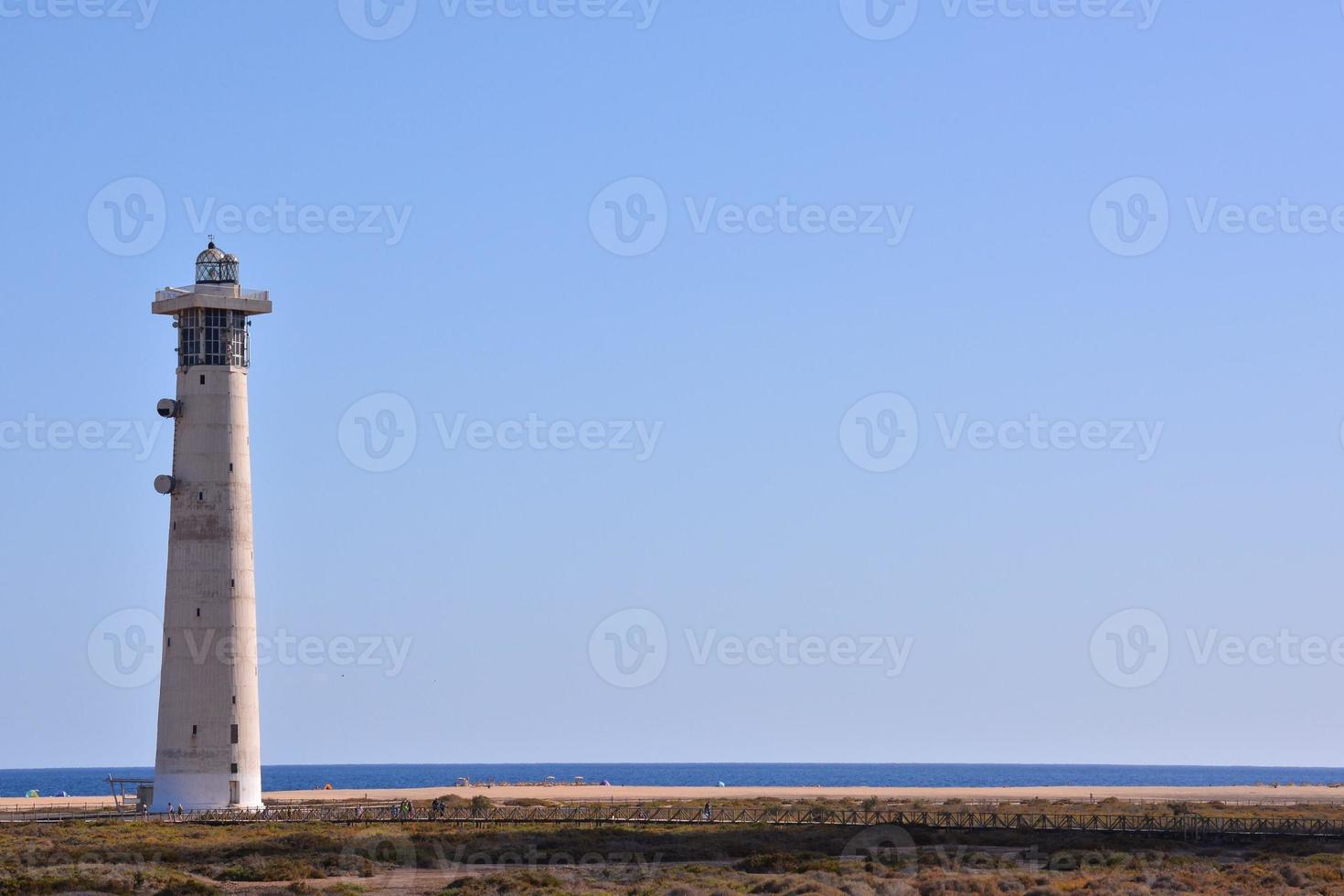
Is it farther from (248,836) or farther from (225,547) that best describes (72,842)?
(225,547)

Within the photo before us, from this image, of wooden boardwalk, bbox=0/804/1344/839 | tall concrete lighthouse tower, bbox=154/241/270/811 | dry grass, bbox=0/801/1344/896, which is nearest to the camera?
dry grass, bbox=0/801/1344/896

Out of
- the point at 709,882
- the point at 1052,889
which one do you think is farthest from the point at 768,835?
the point at 1052,889

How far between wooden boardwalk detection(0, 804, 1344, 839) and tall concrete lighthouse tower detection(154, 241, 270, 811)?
6.13ft

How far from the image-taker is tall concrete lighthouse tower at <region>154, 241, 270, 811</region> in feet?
231

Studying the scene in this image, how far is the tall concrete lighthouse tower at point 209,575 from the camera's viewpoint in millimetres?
70438

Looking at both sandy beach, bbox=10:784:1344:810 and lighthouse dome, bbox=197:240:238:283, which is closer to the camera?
lighthouse dome, bbox=197:240:238:283


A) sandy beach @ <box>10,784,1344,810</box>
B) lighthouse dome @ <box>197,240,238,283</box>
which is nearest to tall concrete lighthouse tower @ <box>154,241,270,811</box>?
lighthouse dome @ <box>197,240,238,283</box>

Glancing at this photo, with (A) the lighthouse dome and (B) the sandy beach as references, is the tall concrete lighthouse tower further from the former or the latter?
(B) the sandy beach

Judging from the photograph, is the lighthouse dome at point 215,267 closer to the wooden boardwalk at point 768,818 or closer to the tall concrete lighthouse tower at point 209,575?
the tall concrete lighthouse tower at point 209,575

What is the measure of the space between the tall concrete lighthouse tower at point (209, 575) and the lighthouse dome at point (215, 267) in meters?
1.04

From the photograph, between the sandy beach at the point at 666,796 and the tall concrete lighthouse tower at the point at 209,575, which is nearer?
the tall concrete lighthouse tower at the point at 209,575

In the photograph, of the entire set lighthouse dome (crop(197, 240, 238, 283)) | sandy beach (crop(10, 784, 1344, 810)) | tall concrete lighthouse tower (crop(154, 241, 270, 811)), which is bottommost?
sandy beach (crop(10, 784, 1344, 810))

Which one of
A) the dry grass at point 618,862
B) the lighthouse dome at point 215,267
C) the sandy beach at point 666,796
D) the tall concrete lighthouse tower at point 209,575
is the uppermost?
the lighthouse dome at point 215,267

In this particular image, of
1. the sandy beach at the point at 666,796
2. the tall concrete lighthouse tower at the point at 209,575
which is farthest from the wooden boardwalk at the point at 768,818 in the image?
the sandy beach at the point at 666,796
